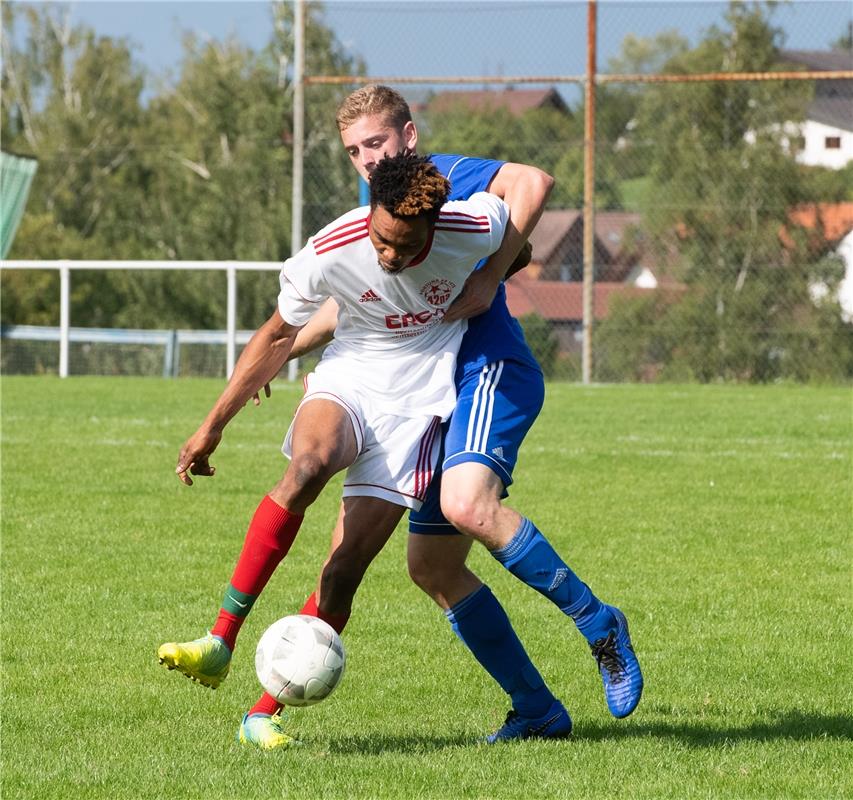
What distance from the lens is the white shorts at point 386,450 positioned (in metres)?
4.39

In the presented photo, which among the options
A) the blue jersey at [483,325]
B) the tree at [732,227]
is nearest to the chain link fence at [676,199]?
the tree at [732,227]

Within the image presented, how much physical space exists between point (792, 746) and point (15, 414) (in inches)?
426

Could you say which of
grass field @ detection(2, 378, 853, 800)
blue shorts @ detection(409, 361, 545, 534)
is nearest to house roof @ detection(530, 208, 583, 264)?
grass field @ detection(2, 378, 853, 800)

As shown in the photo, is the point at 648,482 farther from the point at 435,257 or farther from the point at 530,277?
the point at 530,277

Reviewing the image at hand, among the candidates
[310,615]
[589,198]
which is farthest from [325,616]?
[589,198]

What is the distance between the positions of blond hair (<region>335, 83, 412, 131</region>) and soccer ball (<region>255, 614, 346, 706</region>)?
5.16ft

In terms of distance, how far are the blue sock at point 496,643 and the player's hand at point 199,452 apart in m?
0.93

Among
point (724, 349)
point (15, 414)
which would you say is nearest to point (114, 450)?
point (15, 414)

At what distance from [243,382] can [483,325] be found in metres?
0.79

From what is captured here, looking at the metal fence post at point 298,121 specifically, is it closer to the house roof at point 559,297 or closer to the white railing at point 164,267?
the white railing at point 164,267

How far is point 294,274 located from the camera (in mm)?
4285

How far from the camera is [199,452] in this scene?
173 inches

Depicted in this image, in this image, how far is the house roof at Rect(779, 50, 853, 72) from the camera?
21.0 metres

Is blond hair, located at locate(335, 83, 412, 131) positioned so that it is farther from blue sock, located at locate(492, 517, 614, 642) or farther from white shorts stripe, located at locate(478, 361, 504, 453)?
blue sock, located at locate(492, 517, 614, 642)
